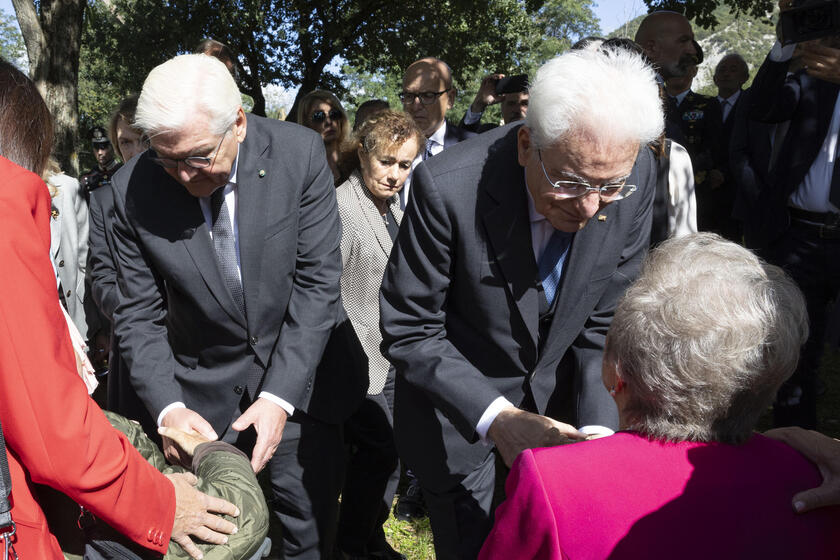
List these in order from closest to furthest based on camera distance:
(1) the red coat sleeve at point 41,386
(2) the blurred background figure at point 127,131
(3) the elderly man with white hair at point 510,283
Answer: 1. (1) the red coat sleeve at point 41,386
2. (3) the elderly man with white hair at point 510,283
3. (2) the blurred background figure at point 127,131

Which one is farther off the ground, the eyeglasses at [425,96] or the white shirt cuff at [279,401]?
the eyeglasses at [425,96]

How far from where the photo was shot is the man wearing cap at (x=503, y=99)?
596 centimetres

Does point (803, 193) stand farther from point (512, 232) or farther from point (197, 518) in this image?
point (197, 518)

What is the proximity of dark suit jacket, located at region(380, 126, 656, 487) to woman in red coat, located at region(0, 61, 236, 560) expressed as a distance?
3.16 ft

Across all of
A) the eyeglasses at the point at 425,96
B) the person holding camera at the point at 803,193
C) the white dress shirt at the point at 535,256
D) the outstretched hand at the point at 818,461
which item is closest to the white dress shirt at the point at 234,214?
the white dress shirt at the point at 535,256

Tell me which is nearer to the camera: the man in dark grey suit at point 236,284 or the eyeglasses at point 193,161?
the eyeglasses at point 193,161

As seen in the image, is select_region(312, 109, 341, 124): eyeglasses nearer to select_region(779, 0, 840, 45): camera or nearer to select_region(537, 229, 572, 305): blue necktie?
select_region(779, 0, 840, 45): camera

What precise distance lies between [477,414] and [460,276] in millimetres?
464

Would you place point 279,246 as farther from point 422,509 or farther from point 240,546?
point 422,509

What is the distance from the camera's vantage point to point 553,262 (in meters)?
2.42

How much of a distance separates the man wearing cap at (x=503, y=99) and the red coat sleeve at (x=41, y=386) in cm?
475

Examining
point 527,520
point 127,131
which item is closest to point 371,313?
point 127,131

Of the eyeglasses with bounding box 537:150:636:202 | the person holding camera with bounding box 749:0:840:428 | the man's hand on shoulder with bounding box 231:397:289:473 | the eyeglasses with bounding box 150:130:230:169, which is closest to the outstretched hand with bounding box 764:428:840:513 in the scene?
the eyeglasses with bounding box 537:150:636:202

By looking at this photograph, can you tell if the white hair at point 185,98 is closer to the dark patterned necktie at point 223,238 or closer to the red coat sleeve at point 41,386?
the dark patterned necktie at point 223,238
